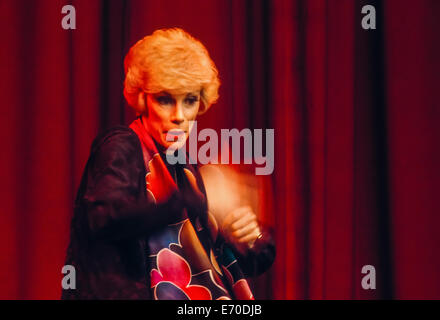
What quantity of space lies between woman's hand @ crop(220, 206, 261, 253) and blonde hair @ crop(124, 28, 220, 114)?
9.8 inches

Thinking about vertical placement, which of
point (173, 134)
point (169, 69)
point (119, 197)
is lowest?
point (119, 197)

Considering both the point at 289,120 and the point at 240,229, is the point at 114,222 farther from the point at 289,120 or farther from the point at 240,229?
the point at 289,120

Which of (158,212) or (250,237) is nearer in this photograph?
(158,212)

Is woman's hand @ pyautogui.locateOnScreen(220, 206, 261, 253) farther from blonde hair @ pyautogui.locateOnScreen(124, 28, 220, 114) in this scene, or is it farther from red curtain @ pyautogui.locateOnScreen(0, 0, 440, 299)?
blonde hair @ pyautogui.locateOnScreen(124, 28, 220, 114)

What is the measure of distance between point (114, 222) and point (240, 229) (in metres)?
0.28

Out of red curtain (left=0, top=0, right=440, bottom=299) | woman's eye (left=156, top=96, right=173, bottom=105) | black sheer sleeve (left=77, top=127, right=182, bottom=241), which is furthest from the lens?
red curtain (left=0, top=0, right=440, bottom=299)

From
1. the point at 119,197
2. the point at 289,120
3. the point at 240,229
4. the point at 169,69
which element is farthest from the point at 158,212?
the point at 289,120

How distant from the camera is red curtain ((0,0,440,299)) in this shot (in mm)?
1222

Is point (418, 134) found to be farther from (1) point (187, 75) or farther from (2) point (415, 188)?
(1) point (187, 75)

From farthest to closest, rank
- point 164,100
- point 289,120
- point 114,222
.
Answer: point 289,120, point 164,100, point 114,222

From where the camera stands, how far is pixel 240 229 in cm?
106

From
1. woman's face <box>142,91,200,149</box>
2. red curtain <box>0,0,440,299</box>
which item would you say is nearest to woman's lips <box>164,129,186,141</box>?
woman's face <box>142,91,200,149</box>

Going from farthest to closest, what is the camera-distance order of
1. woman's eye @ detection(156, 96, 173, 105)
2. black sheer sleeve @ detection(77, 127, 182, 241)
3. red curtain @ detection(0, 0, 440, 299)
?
red curtain @ detection(0, 0, 440, 299) → woman's eye @ detection(156, 96, 173, 105) → black sheer sleeve @ detection(77, 127, 182, 241)

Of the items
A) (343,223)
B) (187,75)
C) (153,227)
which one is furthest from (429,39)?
(153,227)
